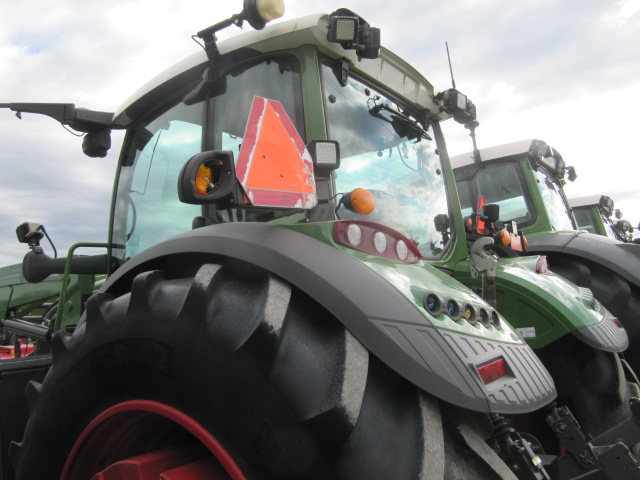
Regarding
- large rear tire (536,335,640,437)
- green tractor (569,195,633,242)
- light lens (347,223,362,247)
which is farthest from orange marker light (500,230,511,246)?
green tractor (569,195,633,242)

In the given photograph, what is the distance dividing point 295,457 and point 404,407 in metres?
0.27

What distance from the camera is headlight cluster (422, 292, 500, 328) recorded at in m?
1.24

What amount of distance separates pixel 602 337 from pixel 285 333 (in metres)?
1.82

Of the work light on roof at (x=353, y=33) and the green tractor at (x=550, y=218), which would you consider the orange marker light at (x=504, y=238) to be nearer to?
the green tractor at (x=550, y=218)

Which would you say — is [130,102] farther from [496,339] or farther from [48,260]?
[496,339]

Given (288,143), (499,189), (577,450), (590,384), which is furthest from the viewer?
(499,189)

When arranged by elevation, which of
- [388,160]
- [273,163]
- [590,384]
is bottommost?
[590,384]

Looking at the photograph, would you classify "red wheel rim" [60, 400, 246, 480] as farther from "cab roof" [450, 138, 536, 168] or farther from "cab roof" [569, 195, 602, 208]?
"cab roof" [569, 195, 602, 208]

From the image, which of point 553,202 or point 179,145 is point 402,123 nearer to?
point 179,145

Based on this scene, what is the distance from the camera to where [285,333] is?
112 centimetres

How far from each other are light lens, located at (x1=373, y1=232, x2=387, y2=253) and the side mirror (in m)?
0.42

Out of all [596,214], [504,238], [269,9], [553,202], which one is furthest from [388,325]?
[596,214]

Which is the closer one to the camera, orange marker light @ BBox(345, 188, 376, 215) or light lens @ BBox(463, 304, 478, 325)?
light lens @ BBox(463, 304, 478, 325)

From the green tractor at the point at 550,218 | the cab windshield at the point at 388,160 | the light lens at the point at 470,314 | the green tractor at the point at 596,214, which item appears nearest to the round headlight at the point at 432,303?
the light lens at the point at 470,314
